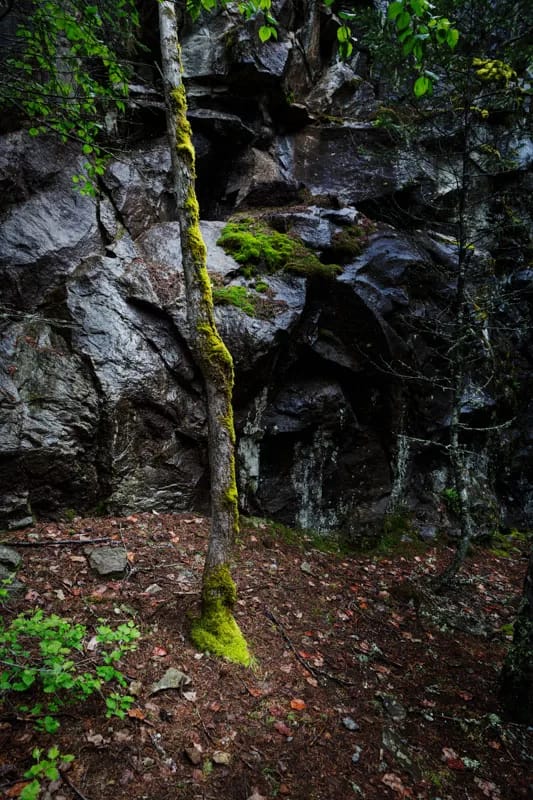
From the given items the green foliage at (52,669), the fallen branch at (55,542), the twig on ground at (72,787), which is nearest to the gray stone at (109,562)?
the fallen branch at (55,542)

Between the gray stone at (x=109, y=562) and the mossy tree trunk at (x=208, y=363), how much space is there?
Result: 1.31 meters

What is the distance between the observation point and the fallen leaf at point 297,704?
14.1 feet

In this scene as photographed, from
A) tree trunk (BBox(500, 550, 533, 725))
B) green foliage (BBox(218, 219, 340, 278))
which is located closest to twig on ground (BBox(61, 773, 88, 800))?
tree trunk (BBox(500, 550, 533, 725))

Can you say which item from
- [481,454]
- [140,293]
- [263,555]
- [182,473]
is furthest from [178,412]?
[481,454]

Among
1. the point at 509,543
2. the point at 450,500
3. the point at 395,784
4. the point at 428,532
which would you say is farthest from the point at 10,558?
the point at 509,543

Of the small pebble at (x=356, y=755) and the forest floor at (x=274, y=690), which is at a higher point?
the forest floor at (x=274, y=690)

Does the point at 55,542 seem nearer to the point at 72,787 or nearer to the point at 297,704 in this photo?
the point at 72,787

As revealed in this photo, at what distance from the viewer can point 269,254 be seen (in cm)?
902

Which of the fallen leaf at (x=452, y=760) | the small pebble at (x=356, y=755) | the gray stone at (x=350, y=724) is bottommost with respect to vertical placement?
the fallen leaf at (x=452, y=760)

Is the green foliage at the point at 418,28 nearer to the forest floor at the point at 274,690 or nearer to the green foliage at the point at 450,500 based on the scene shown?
the forest floor at the point at 274,690

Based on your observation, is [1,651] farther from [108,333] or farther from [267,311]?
[267,311]

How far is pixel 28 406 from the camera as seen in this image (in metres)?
6.40

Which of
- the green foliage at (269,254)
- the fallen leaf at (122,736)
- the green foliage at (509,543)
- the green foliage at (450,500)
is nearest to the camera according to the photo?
the fallen leaf at (122,736)

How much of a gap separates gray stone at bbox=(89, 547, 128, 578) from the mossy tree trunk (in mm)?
1308
